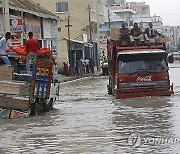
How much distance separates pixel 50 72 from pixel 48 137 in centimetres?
524

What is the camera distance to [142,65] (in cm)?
2284

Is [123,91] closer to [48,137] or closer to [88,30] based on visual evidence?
[48,137]

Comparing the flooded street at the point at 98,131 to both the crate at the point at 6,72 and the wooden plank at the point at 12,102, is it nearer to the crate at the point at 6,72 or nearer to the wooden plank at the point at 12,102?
the wooden plank at the point at 12,102

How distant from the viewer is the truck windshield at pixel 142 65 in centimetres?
2277

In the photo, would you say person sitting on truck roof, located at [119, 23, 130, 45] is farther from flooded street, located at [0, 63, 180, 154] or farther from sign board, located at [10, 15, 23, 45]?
sign board, located at [10, 15, 23, 45]

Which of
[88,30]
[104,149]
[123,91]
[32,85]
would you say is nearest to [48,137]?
[104,149]

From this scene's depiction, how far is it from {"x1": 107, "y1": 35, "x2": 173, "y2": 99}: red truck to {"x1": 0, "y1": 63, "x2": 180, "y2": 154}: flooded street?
3.07 meters

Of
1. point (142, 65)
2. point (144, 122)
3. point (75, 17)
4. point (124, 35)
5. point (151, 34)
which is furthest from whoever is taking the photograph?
point (75, 17)

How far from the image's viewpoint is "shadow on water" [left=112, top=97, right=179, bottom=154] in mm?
10688

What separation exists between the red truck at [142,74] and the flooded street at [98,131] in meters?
3.07

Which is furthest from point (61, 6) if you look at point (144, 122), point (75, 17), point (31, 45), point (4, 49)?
point (144, 122)

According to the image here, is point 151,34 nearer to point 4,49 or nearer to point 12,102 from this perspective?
point 4,49

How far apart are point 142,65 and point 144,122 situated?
335 inches

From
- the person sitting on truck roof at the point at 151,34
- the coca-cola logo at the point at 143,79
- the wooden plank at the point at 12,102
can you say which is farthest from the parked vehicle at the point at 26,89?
the person sitting on truck roof at the point at 151,34
